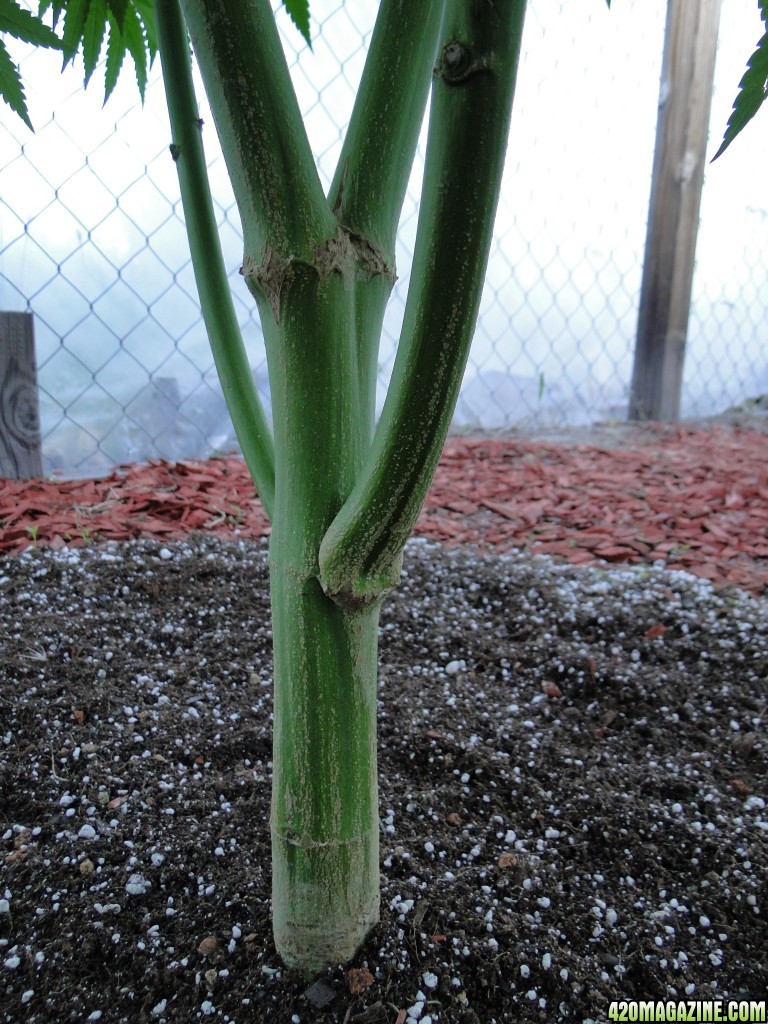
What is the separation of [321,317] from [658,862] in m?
0.68

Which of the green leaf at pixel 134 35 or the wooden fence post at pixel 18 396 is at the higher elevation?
the green leaf at pixel 134 35

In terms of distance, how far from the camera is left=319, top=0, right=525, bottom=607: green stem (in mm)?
367

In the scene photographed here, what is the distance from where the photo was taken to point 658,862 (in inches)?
32.7

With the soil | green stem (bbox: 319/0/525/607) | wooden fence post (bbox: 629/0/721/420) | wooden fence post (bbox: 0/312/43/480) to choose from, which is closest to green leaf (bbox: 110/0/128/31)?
green stem (bbox: 319/0/525/607)

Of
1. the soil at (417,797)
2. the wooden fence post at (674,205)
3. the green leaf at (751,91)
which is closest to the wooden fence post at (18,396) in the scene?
the soil at (417,797)

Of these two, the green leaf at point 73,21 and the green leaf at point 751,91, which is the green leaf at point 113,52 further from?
the green leaf at point 751,91

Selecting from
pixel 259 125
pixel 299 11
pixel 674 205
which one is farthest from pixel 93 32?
pixel 674 205

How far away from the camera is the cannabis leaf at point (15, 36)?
59cm

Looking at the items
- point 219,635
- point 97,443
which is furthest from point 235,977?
point 97,443

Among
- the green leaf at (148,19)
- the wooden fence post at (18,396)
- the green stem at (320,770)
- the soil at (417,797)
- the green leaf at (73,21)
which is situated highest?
the green leaf at (148,19)

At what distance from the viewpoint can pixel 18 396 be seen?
1.90m

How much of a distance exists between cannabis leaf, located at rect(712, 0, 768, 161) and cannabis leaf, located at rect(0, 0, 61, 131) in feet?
1.70

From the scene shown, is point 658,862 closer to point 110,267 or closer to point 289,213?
point 289,213

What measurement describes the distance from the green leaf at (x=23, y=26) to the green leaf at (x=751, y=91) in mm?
518
